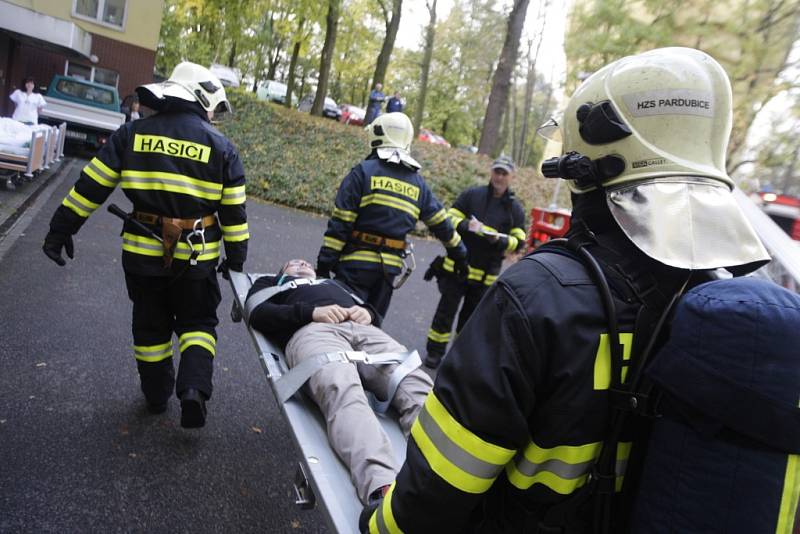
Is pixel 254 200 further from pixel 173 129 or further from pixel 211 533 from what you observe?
pixel 211 533

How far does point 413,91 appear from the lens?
35.2 m

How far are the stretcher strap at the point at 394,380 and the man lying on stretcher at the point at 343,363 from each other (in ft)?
0.09

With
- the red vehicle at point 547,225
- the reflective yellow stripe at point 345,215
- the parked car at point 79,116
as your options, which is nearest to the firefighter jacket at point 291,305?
the reflective yellow stripe at point 345,215

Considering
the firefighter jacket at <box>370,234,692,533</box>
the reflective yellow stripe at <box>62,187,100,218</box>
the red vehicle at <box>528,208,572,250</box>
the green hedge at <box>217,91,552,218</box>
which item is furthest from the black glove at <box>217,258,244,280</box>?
the green hedge at <box>217,91,552,218</box>

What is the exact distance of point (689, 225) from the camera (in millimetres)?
1194

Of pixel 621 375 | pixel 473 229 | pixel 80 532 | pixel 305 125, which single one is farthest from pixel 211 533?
pixel 305 125

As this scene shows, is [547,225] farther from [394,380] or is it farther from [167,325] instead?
[167,325]

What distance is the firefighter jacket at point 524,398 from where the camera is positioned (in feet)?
3.83

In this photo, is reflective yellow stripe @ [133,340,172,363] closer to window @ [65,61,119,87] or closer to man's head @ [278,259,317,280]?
man's head @ [278,259,317,280]

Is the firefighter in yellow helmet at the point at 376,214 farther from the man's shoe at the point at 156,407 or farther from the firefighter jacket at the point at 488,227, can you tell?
the man's shoe at the point at 156,407

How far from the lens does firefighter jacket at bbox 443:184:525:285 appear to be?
544 centimetres

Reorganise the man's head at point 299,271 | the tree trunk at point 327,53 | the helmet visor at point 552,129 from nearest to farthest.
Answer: the helmet visor at point 552,129 → the man's head at point 299,271 → the tree trunk at point 327,53

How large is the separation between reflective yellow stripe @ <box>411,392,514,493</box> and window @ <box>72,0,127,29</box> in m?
24.4

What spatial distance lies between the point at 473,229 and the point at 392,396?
8.96 feet
